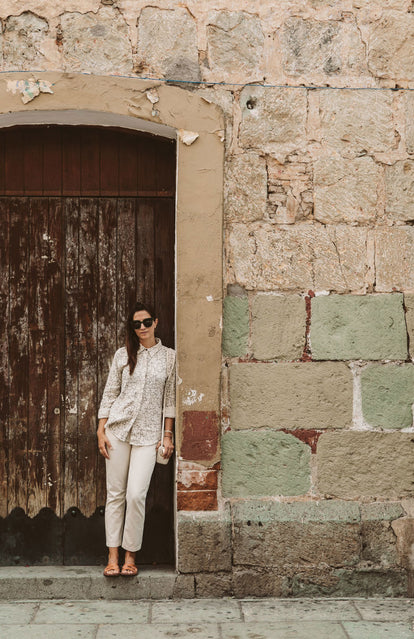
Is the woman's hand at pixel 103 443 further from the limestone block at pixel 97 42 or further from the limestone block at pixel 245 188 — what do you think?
the limestone block at pixel 97 42

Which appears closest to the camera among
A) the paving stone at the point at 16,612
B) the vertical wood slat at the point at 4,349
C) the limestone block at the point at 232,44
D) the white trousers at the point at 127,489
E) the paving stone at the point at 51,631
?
the paving stone at the point at 51,631

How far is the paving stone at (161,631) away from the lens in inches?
142

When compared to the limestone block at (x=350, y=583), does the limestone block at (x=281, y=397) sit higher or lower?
higher

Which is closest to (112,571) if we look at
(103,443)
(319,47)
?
(103,443)

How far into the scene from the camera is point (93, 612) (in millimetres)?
3939

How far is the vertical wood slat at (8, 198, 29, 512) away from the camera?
4500mm

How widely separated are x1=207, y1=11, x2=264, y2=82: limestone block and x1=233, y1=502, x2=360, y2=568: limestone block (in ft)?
8.16

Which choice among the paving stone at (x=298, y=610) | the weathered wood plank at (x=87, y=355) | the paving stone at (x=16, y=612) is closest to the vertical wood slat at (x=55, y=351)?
the weathered wood plank at (x=87, y=355)

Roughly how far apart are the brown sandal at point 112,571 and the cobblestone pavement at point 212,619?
0.15 metres

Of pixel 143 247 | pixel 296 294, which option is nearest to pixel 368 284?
pixel 296 294

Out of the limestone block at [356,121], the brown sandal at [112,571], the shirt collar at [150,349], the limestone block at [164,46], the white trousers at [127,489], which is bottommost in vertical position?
the brown sandal at [112,571]

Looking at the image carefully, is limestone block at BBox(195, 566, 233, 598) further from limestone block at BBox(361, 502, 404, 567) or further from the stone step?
limestone block at BBox(361, 502, 404, 567)

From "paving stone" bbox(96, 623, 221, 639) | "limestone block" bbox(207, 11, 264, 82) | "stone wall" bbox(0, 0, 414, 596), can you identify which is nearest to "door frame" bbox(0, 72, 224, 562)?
"stone wall" bbox(0, 0, 414, 596)

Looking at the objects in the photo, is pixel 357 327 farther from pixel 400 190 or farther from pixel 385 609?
pixel 385 609
